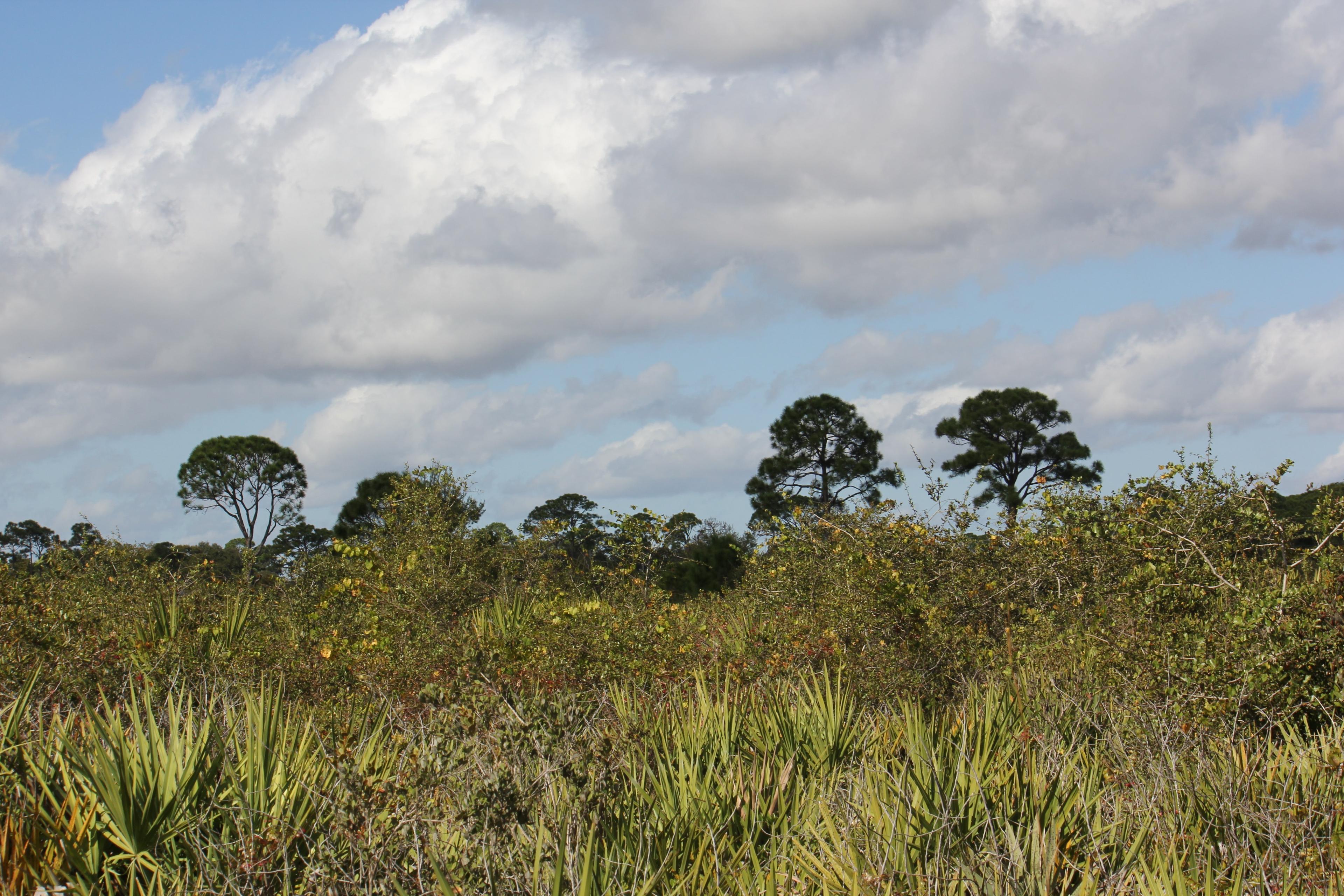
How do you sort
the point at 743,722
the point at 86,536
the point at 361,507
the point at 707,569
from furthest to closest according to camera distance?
the point at 361,507
the point at 707,569
the point at 86,536
the point at 743,722

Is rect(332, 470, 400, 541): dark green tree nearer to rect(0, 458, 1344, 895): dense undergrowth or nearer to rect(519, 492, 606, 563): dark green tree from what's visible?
rect(519, 492, 606, 563): dark green tree

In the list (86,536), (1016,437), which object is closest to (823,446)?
(1016,437)

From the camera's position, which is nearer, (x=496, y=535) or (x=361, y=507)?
(x=496, y=535)

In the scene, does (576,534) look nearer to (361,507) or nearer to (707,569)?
(707,569)

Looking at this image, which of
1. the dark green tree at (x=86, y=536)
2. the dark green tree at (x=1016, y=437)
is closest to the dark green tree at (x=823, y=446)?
the dark green tree at (x=1016, y=437)

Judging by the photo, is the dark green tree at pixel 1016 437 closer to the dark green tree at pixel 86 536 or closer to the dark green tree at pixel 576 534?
the dark green tree at pixel 576 534

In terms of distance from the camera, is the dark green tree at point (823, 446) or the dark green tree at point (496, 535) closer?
the dark green tree at point (496, 535)

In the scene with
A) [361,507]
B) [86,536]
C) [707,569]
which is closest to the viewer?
[86,536]

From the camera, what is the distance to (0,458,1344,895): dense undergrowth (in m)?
4.27

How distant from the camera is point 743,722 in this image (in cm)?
684

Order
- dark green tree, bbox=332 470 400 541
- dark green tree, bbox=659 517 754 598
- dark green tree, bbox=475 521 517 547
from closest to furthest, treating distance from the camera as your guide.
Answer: dark green tree, bbox=475 521 517 547, dark green tree, bbox=659 517 754 598, dark green tree, bbox=332 470 400 541

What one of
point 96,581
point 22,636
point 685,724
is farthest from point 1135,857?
point 96,581

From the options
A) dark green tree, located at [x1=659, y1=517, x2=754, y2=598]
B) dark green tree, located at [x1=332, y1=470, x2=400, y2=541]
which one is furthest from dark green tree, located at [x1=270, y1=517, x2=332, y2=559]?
dark green tree, located at [x1=659, y1=517, x2=754, y2=598]

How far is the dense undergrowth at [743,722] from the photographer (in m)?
4.27
